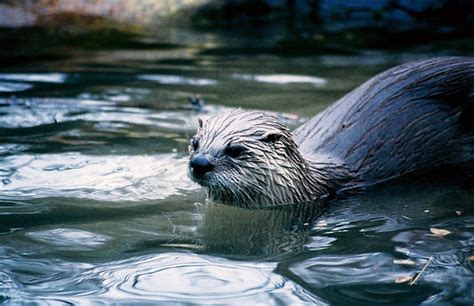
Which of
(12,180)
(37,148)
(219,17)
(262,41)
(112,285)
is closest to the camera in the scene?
(112,285)

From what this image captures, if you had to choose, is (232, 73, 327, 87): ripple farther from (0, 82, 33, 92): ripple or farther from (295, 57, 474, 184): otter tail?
(295, 57, 474, 184): otter tail

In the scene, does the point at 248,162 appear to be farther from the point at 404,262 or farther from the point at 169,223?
the point at 404,262

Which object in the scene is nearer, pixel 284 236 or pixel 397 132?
pixel 284 236

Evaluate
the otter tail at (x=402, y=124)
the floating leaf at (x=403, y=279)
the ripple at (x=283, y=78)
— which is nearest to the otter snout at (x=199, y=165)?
the otter tail at (x=402, y=124)

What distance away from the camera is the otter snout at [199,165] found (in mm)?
4500

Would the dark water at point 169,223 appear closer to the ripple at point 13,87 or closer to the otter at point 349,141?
the ripple at point 13,87

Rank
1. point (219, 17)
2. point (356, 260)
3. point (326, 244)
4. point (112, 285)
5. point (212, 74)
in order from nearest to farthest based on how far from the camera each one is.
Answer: point (112, 285) < point (356, 260) < point (326, 244) < point (212, 74) < point (219, 17)

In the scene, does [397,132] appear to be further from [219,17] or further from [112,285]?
[219,17]

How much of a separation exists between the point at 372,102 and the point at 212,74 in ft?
10.3

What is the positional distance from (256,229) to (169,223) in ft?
1.41

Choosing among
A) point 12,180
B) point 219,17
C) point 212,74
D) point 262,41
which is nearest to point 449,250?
point 12,180

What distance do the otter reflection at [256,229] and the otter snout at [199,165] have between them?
238 mm

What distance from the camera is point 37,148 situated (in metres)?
5.68

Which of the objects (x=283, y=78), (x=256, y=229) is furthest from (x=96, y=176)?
(x=283, y=78)
